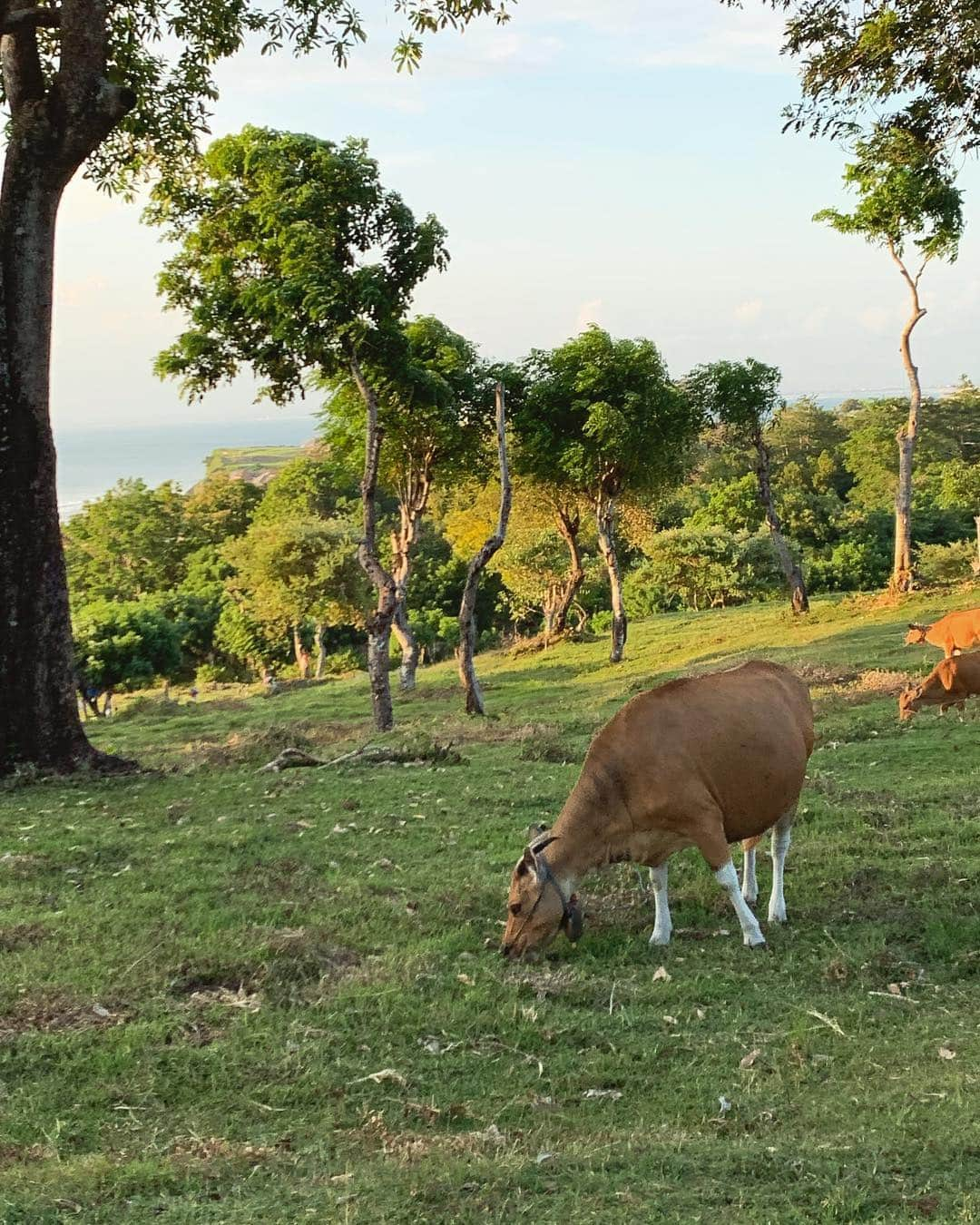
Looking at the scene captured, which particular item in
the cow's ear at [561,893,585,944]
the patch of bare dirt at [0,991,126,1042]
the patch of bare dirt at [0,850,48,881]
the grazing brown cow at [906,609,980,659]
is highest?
the grazing brown cow at [906,609,980,659]

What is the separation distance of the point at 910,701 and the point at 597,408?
16.1m

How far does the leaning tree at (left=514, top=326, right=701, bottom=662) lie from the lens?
106 ft

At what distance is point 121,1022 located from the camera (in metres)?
6.61

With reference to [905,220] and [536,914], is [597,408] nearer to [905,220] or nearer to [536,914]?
[905,220]

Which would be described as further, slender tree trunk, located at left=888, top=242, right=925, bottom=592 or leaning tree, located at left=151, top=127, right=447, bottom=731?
slender tree trunk, located at left=888, top=242, right=925, bottom=592

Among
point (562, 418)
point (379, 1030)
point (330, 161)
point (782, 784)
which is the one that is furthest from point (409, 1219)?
point (562, 418)

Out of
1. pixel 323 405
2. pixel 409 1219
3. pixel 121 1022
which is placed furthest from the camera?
pixel 323 405

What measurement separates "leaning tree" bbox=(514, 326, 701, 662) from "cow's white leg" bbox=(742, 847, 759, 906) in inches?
916

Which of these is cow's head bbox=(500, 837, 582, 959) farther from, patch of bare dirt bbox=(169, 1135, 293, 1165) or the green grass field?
patch of bare dirt bbox=(169, 1135, 293, 1165)

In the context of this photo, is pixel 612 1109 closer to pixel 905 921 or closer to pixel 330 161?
pixel 905 921

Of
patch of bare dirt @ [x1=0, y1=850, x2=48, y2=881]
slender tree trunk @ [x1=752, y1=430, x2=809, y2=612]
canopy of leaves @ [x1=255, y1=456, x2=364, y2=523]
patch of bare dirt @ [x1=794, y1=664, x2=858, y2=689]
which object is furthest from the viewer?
canopy of leaves @ [x1=255, y1=456, x2=364, y2=523]

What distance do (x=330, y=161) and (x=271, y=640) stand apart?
32.4 m

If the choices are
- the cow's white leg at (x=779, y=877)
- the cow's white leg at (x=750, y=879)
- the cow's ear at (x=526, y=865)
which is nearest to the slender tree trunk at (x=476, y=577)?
the cow's white leg at (x=750, y=879)

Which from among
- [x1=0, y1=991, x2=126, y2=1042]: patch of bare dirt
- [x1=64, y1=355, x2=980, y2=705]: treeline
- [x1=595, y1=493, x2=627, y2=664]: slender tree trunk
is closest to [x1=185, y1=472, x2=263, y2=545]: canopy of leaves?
[x1=64, y1=355, x2=980, y2=705]: treeline
